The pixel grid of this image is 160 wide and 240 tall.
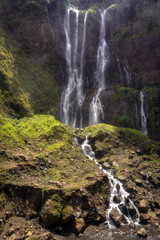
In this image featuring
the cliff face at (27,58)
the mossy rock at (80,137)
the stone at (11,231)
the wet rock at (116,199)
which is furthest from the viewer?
the cliff face at (27,58)

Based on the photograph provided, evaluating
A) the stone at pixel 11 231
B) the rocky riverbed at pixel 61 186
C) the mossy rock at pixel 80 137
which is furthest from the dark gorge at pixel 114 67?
the stone at pixel 11 231

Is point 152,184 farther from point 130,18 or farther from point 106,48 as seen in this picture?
point 130,18

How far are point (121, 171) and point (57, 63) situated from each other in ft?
48.6

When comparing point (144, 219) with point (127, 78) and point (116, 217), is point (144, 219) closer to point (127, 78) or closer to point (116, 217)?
point (116, 217)

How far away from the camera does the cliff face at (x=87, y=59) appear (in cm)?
1455

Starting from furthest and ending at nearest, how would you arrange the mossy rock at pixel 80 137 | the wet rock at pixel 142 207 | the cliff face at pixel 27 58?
1. the cliff face at pixel 27 58
2. the mossy rock at pixel 80 137
3. the wet rock at pixel 142 207

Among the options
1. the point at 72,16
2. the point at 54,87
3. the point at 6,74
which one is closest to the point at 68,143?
the point at 6,74

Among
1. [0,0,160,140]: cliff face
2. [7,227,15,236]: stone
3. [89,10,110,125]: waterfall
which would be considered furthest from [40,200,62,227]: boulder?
[89,10,110,125]: waterfall

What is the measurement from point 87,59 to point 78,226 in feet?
61.4

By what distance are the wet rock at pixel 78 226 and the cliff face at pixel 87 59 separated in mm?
8029

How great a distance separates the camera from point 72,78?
19.0 meters

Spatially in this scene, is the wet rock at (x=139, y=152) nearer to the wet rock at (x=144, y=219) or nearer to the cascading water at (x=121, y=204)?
the cascading water at (x=121, y=204)

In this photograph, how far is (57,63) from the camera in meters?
19.1

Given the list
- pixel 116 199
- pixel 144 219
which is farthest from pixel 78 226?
pixel 144 219
